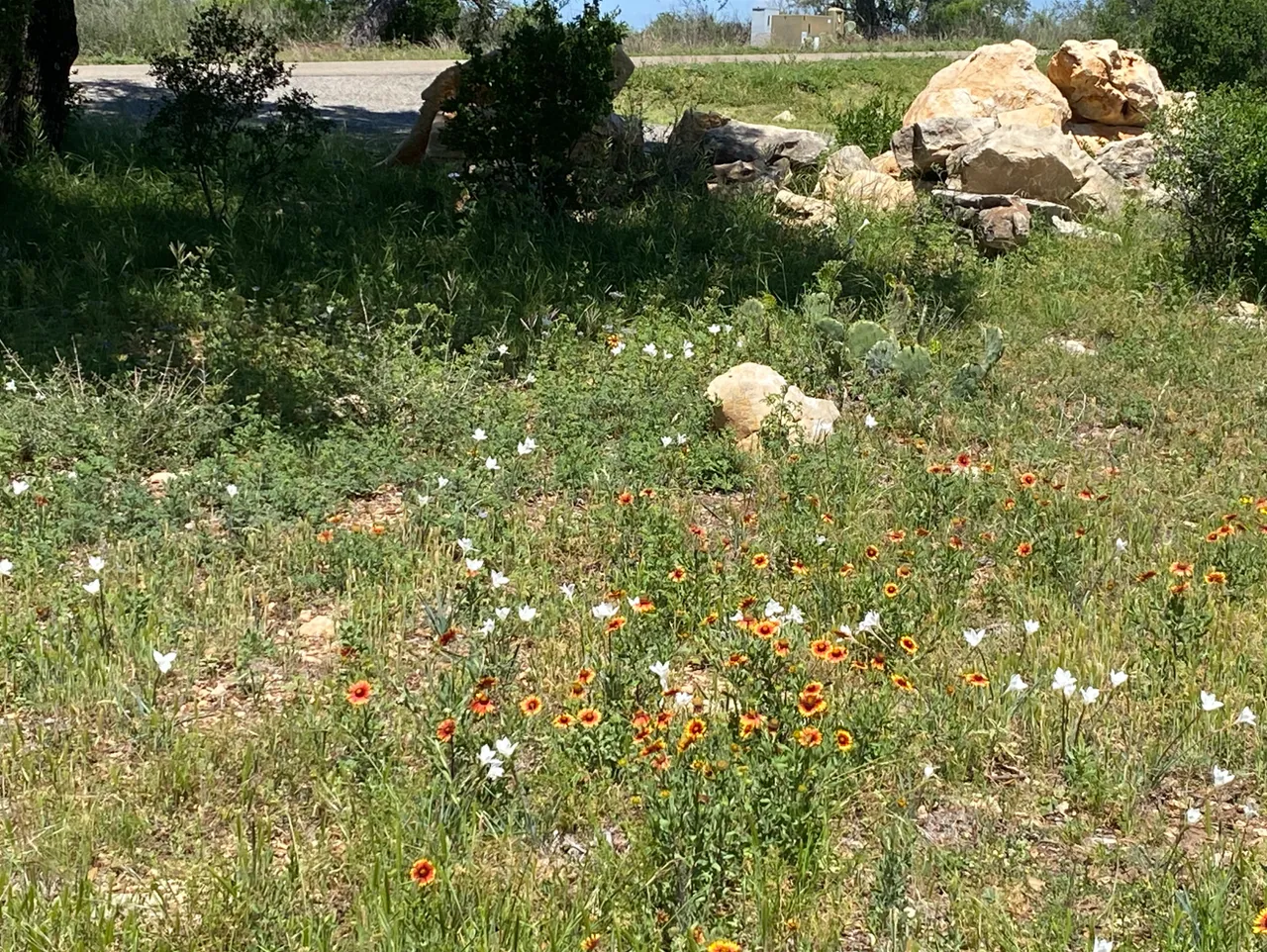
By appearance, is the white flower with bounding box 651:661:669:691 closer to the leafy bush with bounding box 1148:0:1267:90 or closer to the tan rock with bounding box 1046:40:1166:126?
the tan rock with bounding box 1046:40:1166:126

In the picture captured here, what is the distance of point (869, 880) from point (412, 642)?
1636 millimetres

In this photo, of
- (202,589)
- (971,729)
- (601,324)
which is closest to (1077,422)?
(601,324)

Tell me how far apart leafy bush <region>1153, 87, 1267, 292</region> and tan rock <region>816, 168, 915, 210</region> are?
7.03ft

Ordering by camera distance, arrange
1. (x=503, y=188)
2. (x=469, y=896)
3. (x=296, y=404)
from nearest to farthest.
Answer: (x=469, y=896), (x=296, y=404), (x=503, y=188)

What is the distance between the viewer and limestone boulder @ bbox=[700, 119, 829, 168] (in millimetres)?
10688

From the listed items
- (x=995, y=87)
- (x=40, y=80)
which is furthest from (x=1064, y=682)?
(x=995, y=87)

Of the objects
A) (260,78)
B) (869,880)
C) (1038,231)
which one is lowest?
(869,880)

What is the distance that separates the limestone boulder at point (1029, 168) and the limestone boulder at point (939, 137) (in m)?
0.38

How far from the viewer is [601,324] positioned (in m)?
6.98

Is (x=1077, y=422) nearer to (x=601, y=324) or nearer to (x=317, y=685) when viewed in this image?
(x=601, y=324)

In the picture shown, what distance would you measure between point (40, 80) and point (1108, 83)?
9.90 m

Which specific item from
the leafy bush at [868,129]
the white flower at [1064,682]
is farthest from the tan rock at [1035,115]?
the white flower at [1064,682]

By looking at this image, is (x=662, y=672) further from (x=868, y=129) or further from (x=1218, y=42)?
(x=1218, y=42)

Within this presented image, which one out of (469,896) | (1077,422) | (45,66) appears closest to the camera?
(469,896)
